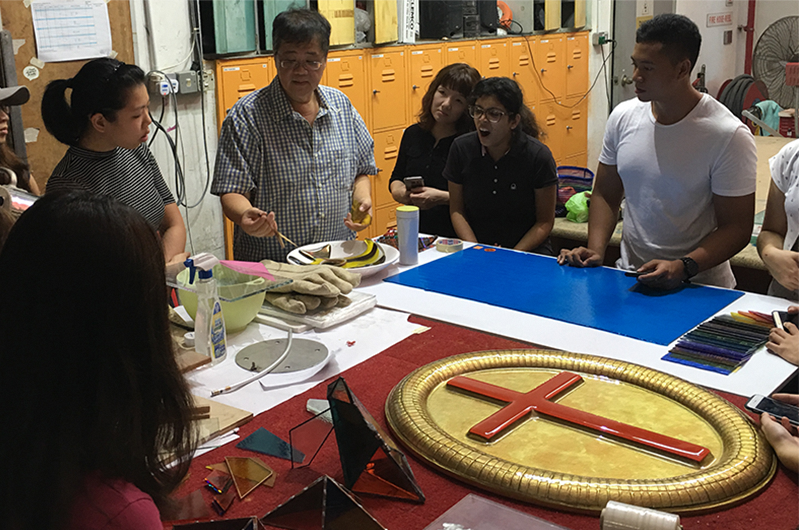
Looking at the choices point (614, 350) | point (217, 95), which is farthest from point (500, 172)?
point (217, 95)

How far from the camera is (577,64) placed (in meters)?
6.70

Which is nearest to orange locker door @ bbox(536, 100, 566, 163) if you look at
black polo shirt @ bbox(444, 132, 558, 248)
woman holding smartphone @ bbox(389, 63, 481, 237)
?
woman holding smartphone @ bbox(389, 63, 481, 237)

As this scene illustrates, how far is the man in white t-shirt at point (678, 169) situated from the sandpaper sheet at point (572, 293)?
8 cm

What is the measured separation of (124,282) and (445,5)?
471 cm

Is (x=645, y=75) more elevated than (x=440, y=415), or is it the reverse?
(x=645, y=75)

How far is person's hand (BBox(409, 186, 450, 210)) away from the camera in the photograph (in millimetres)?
3178

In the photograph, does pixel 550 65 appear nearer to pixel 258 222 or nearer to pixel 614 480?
pixel 258 222

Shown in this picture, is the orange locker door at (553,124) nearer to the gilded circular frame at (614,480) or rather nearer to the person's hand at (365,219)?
the person's hand at (365,219)

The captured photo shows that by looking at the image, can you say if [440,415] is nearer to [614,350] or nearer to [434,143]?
[614,350]

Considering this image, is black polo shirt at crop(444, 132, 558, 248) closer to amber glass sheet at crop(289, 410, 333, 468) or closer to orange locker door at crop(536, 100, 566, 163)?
amber glass sheet at crop(289, 410, 333, 468)

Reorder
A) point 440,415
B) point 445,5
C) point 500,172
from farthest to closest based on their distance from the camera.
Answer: point 445,5
point 500,172
point 440,415

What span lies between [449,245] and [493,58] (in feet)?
11.4

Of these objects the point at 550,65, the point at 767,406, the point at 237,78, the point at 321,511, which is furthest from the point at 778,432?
the point at 550,65

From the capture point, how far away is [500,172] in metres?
2.96
